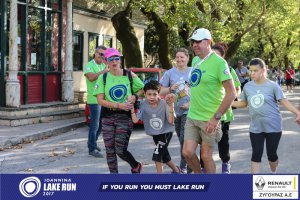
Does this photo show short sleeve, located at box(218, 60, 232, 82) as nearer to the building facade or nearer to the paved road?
the paved road

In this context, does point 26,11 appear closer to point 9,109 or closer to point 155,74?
point 9,109

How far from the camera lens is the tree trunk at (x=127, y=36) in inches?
814

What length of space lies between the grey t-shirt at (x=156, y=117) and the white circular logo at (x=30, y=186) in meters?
3.56

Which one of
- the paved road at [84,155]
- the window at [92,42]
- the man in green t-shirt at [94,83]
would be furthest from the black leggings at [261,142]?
the window at [92,42]

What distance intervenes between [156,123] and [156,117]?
80 millimetres

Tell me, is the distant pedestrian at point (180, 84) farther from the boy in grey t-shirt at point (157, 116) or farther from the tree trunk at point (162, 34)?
the tree trunk at point (162, 34)

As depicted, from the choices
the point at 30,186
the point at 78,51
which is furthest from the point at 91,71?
the point at 78,51

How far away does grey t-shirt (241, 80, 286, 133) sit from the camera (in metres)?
6.21

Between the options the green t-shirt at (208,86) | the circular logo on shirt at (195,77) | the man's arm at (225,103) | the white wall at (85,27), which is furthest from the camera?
the white wall at (85,27)

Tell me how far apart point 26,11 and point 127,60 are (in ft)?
24.4

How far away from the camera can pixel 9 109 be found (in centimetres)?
1305

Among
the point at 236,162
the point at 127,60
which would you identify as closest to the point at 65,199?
the point at 236,162

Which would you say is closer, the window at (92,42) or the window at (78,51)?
the window at (78,51)

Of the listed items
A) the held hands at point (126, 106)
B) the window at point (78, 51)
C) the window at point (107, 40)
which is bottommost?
the held hands at point (126, 106)
